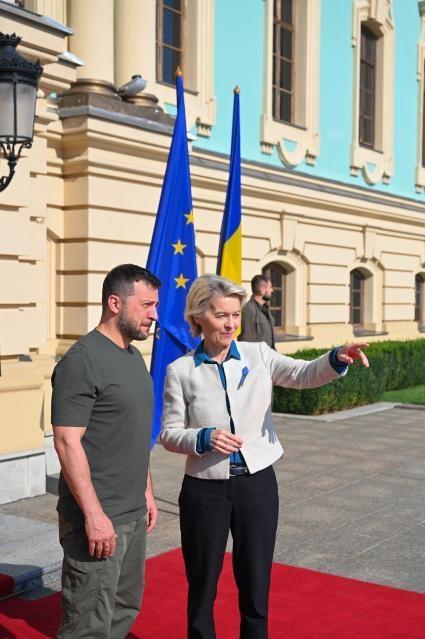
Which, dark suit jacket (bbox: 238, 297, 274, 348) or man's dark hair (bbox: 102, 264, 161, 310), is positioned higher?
man's dark hair (bbox: 102, 264, 161, 310)

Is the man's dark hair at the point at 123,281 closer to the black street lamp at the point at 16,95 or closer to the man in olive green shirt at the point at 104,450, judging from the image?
the man in olive green shirt at the point at 104,450

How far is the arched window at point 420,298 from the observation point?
20.2m

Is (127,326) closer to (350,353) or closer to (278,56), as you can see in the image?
(350,353)

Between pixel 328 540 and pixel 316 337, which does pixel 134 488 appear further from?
pixel 316 337

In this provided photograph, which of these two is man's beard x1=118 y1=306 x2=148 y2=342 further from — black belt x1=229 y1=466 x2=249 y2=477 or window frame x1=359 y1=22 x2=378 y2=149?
window frame x1=359 y1=22 x2=378 y2=149

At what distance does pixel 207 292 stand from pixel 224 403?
0.47 m

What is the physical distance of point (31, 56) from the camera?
747 centimetres

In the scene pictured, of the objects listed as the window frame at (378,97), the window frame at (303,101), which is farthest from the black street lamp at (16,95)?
the window frame at (378,97)

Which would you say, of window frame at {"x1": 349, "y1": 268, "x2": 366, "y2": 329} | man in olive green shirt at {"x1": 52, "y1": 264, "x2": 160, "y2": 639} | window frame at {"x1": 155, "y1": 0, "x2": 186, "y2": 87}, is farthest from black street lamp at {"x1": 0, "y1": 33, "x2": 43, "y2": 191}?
window frame at {"x1": 349, "y1": 268, "x2": 366, "y2": 329}

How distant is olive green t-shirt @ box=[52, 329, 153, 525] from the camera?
3.30m

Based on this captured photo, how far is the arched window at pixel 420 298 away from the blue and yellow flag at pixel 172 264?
14214 millimetres

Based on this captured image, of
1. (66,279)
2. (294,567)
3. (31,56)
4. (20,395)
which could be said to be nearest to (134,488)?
(294,567)

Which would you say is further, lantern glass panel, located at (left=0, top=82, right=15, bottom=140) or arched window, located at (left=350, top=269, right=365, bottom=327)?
arched window, located at (left=350, top=269, right=365, bottom=327)

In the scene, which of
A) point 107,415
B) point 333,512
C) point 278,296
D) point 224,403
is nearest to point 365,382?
point 278,296
